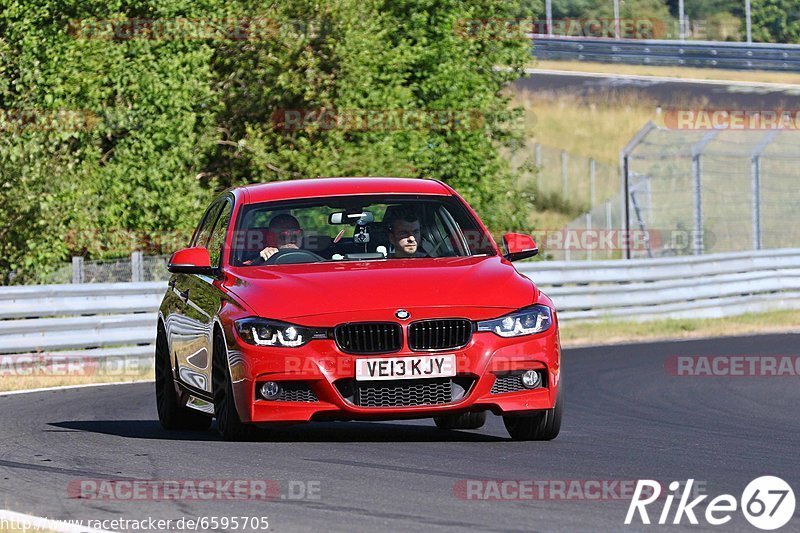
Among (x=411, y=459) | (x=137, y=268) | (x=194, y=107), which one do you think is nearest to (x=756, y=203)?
(x=194, y=107)

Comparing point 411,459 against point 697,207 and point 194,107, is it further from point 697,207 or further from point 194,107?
point 194,107

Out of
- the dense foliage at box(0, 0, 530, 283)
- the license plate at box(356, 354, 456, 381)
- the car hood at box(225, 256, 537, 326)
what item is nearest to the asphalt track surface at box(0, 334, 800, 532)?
the license plate at box(356, 354, 456, 381)

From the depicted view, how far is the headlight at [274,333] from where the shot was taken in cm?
902

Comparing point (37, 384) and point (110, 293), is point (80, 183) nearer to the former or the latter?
point (110, 293)

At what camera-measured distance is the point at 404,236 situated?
33.5 ft

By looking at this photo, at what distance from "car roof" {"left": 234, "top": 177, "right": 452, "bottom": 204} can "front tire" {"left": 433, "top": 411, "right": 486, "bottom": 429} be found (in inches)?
55.7

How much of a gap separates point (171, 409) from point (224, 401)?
161 cm

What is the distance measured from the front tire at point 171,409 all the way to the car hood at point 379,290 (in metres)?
1.56

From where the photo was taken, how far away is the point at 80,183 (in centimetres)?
2531

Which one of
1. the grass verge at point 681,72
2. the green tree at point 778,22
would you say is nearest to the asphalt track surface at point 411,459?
the grass verge at point 681,72

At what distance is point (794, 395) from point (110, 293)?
8.11 m

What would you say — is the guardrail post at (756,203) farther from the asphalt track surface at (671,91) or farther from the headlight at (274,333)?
the asphalt track surface at (671,91)

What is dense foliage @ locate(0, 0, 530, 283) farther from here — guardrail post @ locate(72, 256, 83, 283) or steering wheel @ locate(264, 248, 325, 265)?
steering wheel @ locate(264, 248, 325, 265)

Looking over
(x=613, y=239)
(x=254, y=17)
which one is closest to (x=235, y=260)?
(x=254, y=17)
